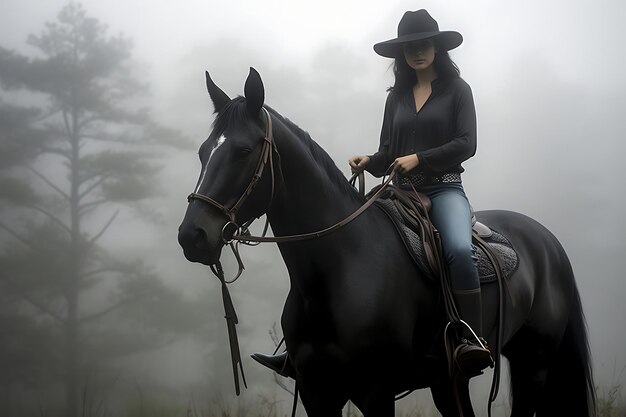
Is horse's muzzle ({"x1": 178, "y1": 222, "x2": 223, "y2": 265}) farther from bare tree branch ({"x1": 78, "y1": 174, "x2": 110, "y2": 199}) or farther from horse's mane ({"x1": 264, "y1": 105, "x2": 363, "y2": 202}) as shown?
bare tree branch ({"x1": 78, "y1": 174, "x2": 110, "y2": 199})

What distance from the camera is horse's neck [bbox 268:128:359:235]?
7.51 feet

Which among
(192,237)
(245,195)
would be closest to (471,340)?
(245,195)

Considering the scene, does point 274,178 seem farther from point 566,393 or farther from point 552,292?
point 566,393

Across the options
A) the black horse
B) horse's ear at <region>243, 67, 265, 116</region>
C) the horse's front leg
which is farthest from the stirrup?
horse's ear at <region>243, 67, 265, 116</region>

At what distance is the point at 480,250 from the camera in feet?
9.29

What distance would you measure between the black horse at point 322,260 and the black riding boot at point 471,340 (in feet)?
0.34

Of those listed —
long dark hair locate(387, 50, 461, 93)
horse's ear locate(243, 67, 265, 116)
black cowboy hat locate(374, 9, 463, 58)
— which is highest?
black cowboy hat locate(374, 9, 463, 58)

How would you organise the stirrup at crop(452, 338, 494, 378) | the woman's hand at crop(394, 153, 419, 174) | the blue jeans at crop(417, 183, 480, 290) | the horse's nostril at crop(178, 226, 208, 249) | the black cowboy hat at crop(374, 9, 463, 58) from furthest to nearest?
the black cowboy hat at crop(374, 9, 463, 58)
the woman's hand at crop(394, 153, 419, 174)
the blue jeans at crop(417, 183, 480, 290)
the stirrup at crop(452, 338, 494, 378)
the horse's nostril at crop(178, 226, 208, 249)

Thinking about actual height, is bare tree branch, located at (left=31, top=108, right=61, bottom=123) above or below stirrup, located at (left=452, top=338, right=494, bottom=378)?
above

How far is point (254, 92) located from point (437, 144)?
0.95m

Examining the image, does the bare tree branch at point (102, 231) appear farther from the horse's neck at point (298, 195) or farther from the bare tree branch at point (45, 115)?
the horse's neck at point (298, 195)

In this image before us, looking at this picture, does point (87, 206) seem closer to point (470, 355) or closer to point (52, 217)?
point (52, 217)

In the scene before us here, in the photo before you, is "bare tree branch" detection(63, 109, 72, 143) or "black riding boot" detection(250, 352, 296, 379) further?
"bare tree branch" detection(63, 109, 72, 143)

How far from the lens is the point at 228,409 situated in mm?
4484
